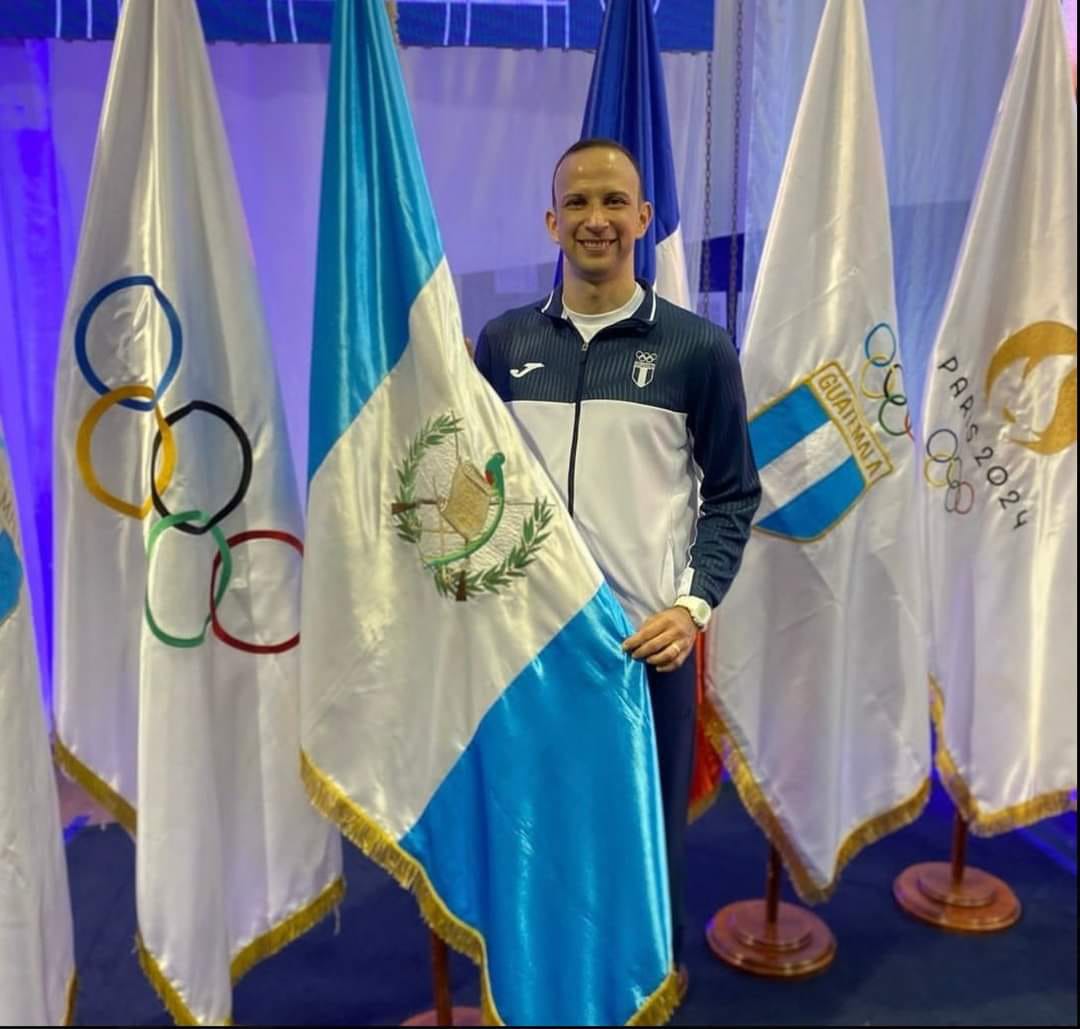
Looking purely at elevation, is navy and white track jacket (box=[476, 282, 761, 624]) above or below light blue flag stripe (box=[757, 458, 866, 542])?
above

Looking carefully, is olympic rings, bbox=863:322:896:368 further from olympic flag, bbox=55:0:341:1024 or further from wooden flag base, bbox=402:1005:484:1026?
wooden flag base, bbox=402:1005:484:1026

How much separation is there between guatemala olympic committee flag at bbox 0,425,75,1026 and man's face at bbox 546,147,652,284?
929 millimetres

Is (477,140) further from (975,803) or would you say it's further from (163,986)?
(975,803)

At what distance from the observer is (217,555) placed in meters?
1.75

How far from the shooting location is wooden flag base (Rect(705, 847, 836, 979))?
229 cm

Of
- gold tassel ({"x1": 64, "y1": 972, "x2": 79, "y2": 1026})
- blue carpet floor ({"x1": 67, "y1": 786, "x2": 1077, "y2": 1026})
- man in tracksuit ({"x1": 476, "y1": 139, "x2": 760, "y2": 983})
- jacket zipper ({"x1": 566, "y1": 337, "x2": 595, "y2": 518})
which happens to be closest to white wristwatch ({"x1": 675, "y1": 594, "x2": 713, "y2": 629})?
man in tracksuit ({"x1": 476, "y1": 139, "x2": 760, "y2": 983})

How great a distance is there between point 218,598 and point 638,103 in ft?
3.68

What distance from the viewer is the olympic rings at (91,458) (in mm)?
1679

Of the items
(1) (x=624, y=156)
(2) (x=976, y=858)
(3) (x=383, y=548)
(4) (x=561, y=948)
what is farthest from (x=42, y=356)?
(2) (x=976, y=858)

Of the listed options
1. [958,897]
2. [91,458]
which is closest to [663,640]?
[91,458]

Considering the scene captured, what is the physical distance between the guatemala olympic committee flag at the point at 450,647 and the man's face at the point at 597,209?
206 millimetres

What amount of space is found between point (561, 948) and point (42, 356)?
150 centimetres

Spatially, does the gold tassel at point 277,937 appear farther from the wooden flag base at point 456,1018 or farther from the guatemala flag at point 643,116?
the guatemala flag at point 643,116

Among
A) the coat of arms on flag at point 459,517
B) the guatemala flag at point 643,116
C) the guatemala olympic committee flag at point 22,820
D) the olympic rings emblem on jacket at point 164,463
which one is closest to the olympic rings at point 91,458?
the olympic rings emblem on jacket at point 164,463
